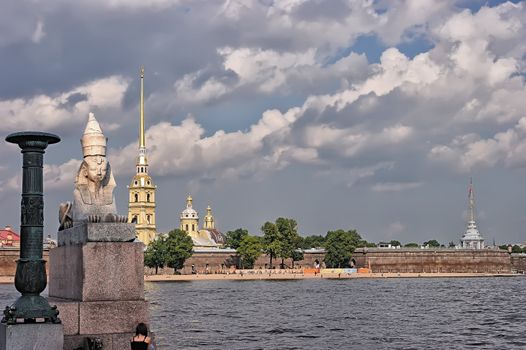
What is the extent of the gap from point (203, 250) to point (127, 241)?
120365mm

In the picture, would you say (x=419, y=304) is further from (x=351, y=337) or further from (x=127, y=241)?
(x=127, y=241)

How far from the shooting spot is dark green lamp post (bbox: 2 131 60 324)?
12195 millimetres

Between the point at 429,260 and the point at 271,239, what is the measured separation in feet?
102

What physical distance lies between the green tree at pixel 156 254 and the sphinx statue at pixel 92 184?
10300 centimetres

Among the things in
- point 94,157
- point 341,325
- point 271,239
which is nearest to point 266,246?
point 271,239

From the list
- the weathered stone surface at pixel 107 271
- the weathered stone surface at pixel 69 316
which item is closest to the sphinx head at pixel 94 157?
the weathered stone surface at pixel 107 271

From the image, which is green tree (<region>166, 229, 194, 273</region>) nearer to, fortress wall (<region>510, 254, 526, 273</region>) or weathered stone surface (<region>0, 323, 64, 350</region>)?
fortress wall (<region>510, 254, 526, 273</region>)

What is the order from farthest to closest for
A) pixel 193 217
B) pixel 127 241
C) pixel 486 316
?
pixel 193 217
pixel 486 316
pixel 127 241

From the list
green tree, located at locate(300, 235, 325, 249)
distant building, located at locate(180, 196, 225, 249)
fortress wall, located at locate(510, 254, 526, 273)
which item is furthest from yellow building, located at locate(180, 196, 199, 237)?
fortress wall, located at locate(510, 254, 526, 273)

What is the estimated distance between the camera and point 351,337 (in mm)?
27656

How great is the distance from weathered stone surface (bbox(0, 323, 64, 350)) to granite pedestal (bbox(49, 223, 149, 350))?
1377mm

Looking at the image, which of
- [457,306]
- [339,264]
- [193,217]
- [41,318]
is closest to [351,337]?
[41,318]

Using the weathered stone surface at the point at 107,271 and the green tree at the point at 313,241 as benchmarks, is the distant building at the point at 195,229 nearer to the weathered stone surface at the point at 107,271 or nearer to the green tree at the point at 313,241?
the green tree at the point at 313,241

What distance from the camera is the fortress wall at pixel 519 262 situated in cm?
15525
